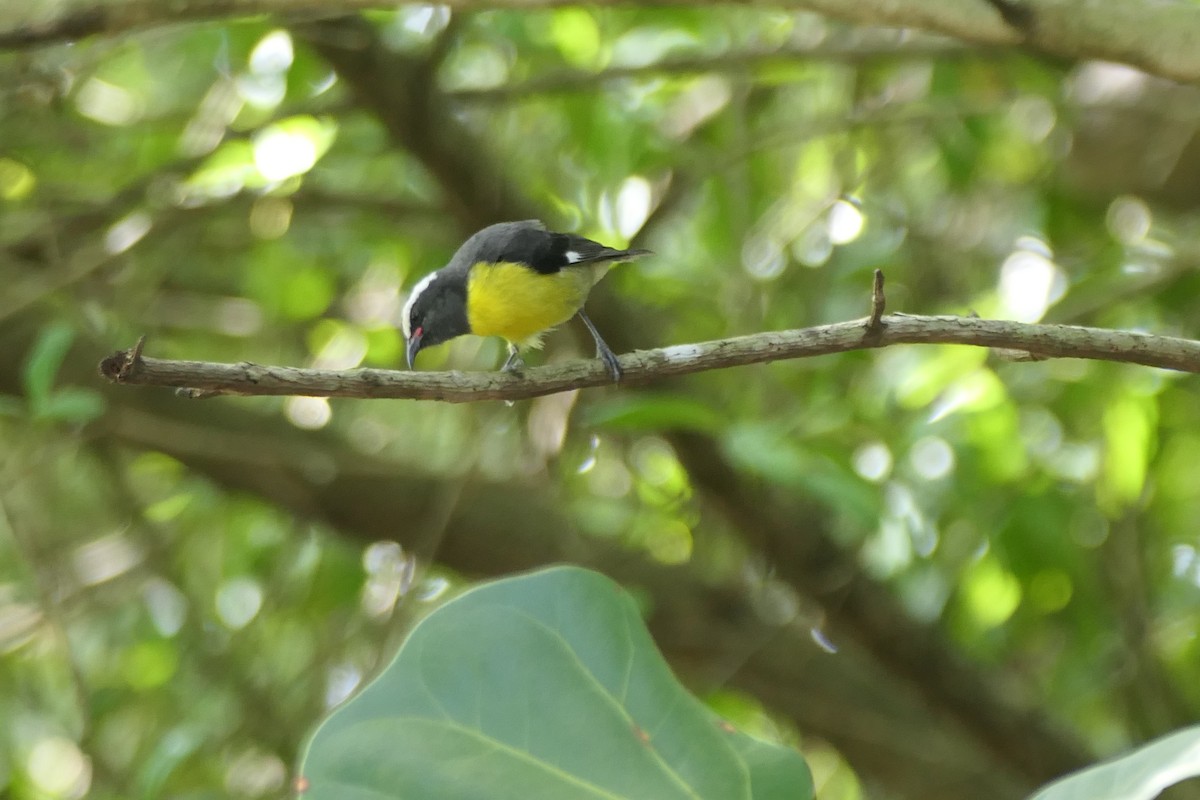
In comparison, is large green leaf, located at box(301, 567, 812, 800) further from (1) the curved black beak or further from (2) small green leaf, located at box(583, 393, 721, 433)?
(1) the curved black beak

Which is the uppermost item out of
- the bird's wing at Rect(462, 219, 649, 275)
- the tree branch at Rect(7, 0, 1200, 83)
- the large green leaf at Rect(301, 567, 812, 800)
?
the tree branch at Rect(7, 0, 1200, 83)

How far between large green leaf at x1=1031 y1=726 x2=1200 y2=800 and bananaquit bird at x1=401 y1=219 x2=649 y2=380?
72.8 inches

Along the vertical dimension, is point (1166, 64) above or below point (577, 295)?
above

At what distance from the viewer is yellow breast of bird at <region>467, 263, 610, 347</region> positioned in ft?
8.89

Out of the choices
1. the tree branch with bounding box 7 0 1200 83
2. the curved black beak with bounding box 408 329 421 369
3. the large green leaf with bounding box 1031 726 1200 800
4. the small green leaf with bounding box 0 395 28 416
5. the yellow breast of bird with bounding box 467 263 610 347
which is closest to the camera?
the large green leaf with bounding box 1031 726 1200 800

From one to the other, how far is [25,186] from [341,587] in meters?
1.53

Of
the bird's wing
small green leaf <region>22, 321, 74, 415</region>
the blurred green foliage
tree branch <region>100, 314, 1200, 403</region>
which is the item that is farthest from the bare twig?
small green leaf <region>22, 321, 74, 415</region>

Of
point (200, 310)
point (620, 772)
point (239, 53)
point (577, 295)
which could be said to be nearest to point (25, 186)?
point (200, 310)

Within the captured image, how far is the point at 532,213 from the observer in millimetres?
3191

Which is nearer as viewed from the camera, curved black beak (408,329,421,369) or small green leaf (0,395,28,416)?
small green leaf (0,395,28,416)

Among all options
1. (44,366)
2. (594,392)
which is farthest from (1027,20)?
(44,366)

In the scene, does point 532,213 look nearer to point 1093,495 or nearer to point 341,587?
point 341,587

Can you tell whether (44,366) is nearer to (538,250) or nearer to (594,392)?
(538,250)

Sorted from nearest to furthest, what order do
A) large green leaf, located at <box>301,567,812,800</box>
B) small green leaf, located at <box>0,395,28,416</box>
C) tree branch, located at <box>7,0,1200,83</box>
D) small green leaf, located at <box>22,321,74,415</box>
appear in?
large green leaf, located at <box>301,567,812,800</box>, tree branch, located at <box>7,0,1200,83</box>, small green leaf, located at <box>22,321,74,415</box>, small green leaf, located at <box>0,395,28,416</box>
